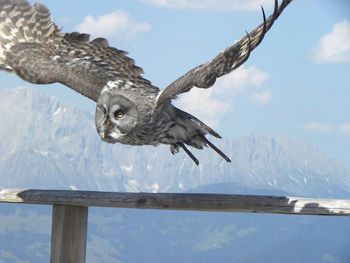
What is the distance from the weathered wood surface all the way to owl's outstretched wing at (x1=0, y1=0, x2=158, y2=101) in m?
1.49

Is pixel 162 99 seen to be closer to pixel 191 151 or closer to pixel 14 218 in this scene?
pixel 191 151

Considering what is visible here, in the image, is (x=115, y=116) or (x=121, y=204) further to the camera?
(x=115, y=116)

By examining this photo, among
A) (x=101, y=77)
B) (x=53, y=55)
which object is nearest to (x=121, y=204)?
(x=101, y=77)

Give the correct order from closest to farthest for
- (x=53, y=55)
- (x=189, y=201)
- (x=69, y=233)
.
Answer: (x=189, y=201) → (x=69, y=233) → (x=53, y=55)

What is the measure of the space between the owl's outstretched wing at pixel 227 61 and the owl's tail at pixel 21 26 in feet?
6.37

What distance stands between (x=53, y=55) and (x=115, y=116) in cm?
88

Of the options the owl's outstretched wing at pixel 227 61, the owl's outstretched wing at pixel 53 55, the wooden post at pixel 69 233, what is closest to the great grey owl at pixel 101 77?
the owl's outstretched wing at pixel 53 55

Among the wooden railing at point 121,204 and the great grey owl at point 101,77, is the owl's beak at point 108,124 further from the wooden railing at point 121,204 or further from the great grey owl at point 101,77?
the wooden railing at point 121,204

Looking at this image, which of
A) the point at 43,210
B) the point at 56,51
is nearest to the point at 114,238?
the point at 43,210

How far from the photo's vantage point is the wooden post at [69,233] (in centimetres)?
634

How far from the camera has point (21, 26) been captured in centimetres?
850

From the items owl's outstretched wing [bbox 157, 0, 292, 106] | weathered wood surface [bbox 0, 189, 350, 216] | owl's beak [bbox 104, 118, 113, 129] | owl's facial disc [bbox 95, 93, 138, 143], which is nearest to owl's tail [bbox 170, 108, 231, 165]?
owl's facial disc [bbox 95, 93, 138, 143]

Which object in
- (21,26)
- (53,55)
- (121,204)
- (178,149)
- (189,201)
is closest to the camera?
(189,201)

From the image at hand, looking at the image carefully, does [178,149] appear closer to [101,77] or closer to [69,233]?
[101,77]
